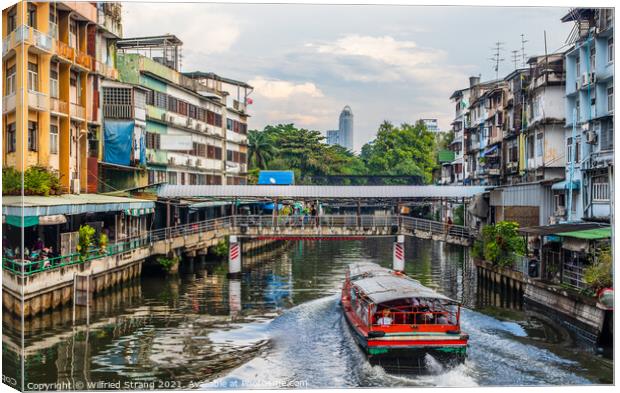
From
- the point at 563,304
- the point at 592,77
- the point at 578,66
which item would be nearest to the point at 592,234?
the point at 563,304

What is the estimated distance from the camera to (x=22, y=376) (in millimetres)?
16109

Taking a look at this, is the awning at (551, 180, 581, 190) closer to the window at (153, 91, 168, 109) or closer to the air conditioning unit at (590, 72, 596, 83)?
the air conditioning unit at (590, 72, 596, 83)

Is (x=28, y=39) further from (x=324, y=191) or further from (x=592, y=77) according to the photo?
(x=592, y=77)

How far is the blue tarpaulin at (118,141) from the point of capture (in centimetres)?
3703

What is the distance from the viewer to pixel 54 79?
2944cm

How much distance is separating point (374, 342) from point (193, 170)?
28.2 meters

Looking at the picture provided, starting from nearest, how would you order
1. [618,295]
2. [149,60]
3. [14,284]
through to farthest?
[618,295] → [14,284] → [149,60]

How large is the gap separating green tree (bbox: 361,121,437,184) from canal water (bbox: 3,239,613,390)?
93.5 ft

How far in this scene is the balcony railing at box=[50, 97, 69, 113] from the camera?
92.8 feet

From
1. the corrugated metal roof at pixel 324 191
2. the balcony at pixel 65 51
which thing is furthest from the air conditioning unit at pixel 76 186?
the corrugated metal roof at pixel 324 191

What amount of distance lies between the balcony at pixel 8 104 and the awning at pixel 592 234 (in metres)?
17.3

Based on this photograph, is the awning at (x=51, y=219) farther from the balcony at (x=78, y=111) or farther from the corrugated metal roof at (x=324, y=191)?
the corrugated metal roof at (x=324, y=191)

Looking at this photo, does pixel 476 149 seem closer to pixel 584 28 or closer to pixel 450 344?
pixel 584 28

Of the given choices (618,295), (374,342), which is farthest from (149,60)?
(618,295)
